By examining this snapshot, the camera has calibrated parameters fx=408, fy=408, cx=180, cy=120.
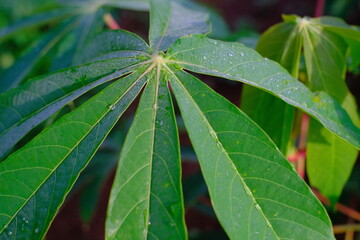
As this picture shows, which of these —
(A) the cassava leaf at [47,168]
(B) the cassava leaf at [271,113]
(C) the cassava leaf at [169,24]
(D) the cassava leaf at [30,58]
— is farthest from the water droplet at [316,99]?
(D) the cassava leaf at [30,58]

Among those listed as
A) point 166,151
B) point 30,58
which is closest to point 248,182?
point 166,151

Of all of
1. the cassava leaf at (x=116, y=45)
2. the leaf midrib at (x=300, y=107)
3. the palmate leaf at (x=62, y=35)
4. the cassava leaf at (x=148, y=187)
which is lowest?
the cassava leaf at (x=148, y=187)

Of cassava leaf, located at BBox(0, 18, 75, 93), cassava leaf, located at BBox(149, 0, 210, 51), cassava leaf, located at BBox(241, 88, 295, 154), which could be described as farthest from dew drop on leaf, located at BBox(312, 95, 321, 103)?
cassava leaf, located at BBox(0, 18, 75, 93)

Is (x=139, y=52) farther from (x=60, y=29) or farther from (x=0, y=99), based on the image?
(x=60, y=29)

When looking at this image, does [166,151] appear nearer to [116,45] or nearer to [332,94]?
[116,45]

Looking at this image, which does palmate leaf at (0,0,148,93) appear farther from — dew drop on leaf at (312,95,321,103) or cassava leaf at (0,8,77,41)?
dew drop on leaf at (312,95,321,103)

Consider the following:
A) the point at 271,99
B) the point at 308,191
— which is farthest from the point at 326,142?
the point at 308,191

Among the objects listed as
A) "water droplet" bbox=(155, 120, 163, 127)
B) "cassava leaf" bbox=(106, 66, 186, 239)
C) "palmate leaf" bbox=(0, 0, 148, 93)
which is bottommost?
"cassava leaf" bbox=(106, 66, 186, 239)

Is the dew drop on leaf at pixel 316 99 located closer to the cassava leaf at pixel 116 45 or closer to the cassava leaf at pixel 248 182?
the cassava leaf at pixel 248 182

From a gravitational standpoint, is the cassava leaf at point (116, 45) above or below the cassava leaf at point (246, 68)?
above
